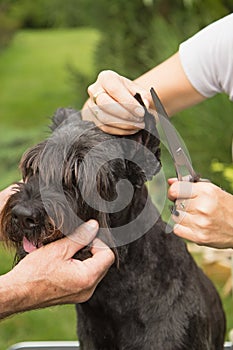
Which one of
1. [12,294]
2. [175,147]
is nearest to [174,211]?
[175,147]

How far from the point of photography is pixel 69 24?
24.8 ft

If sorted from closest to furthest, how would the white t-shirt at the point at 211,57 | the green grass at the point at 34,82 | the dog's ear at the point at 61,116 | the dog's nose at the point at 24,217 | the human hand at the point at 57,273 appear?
the dog's nose at the point at 24,217, the human hand at the point at 57,273, the dog's ear at the point at 61,116, the white t-shirt at the point at 211,57, the green grass at the point at 34,82

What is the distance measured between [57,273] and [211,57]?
1027 millimetres

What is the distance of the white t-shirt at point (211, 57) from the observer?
2795 millimetres

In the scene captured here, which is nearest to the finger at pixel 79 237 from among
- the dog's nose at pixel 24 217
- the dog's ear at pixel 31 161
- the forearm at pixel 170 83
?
the dog's nose at pixel 24 217

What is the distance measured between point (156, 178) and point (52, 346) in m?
1.06

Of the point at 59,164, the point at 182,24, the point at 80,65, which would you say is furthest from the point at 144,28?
the point at 59,164

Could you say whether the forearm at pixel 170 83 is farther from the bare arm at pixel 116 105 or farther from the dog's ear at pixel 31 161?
the dog's ear at pixel 31 161

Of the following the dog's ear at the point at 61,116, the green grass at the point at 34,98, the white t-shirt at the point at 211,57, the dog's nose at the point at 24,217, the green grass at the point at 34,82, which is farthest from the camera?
the green grass at the point at 34,82

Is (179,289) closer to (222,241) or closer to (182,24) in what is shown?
(222,241)

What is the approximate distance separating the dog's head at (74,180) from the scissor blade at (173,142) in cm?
6

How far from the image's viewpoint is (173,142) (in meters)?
2.25

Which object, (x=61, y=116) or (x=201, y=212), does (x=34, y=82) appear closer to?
(x=61, y=116)

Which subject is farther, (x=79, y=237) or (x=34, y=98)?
(x=34, y=98)
